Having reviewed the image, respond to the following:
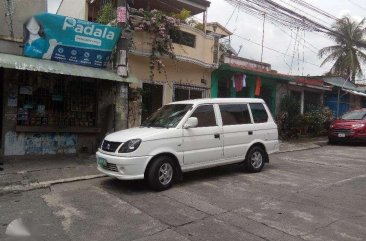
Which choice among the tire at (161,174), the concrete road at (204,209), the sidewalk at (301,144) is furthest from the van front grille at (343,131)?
the tire at (161,174)

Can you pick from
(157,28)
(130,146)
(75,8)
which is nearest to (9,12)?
(157,28)

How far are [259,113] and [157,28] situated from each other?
177 inches

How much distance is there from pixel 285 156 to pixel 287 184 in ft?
14.7

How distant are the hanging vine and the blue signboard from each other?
1271 millimetres

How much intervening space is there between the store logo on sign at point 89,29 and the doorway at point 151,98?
2.47 metres

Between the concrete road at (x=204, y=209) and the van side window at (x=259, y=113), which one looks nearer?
the concrete road at (x=204, y=209)

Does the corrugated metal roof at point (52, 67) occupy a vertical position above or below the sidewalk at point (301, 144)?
above

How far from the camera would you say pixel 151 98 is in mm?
13109

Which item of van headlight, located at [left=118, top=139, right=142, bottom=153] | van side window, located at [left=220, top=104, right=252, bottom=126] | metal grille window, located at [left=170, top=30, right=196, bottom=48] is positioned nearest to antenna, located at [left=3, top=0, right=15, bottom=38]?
metal grille window, located at [left=170, top=30, right=196, bottom=48]

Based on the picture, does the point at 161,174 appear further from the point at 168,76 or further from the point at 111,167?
the point at 168,76

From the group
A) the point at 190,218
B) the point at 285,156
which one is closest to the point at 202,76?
the point at 285,156

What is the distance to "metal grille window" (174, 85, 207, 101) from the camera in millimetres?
13594

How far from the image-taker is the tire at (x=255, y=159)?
917cm

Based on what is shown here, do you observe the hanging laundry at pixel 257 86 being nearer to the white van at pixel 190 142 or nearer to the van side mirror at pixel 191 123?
the white van at pixel 190 142
